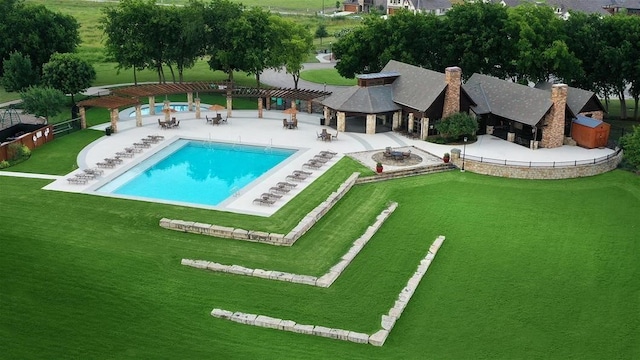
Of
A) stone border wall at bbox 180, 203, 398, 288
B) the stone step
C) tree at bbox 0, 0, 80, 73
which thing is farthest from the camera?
tree at bbox 0, 0, 80, 73

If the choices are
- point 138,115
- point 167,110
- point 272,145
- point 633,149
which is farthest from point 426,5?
point 633,149

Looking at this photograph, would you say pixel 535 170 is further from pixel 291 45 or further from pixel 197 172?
pixel 291 45

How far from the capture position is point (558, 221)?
139 feet

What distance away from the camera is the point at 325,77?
83.4 meters

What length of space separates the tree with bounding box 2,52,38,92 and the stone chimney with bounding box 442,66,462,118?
4156 cm

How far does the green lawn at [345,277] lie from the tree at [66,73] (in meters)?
21.1

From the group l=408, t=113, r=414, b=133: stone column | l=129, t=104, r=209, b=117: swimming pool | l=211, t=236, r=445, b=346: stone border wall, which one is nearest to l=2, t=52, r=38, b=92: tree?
l=129, t=104, r=209, b=117: swimming pool

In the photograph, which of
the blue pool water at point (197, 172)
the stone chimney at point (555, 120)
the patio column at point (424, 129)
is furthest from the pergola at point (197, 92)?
the stone chimney at point (555, 120)

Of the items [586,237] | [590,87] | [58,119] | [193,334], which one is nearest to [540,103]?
[590,87]

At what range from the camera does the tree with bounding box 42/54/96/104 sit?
213 ft

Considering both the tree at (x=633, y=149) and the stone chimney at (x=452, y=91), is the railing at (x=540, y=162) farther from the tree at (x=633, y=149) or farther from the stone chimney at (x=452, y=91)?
the stone chimney at (x=452, y=91)

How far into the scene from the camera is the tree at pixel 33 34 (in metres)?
72.9

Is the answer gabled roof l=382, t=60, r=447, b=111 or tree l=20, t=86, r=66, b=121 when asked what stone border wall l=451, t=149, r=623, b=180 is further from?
tree l=20, t=86, r=66, b=121

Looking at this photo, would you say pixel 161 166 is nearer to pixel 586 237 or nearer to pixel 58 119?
pixel 58 119
